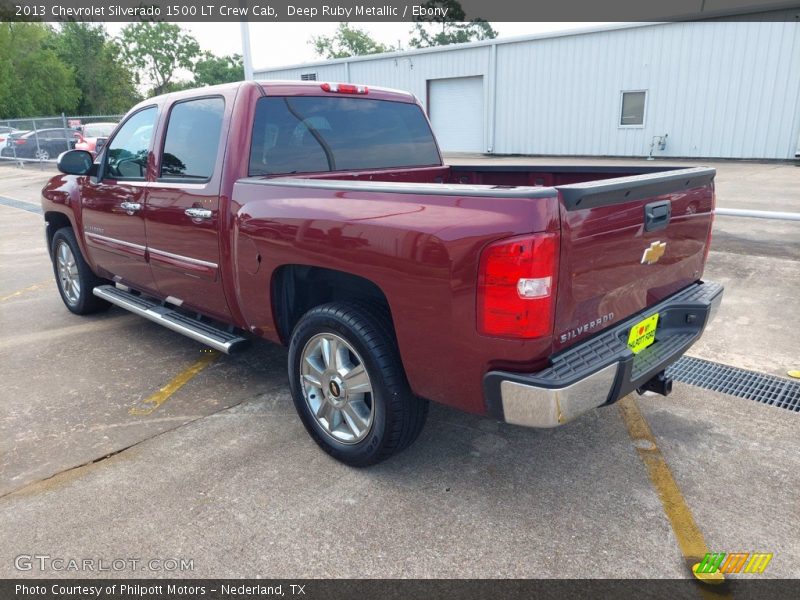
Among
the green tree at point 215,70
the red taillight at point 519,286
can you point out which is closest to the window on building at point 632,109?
the red taillight at point 519,286

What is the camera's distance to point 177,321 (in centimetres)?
408

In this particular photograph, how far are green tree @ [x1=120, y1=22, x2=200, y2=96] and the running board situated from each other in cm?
7160

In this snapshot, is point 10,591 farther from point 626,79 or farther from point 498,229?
point 626,79

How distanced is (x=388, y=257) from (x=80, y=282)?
13.3 ft

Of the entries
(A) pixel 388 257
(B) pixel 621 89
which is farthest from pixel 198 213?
(B) pixel 621 89

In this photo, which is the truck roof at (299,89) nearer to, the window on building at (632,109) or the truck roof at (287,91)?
the truck roof at (287,91)

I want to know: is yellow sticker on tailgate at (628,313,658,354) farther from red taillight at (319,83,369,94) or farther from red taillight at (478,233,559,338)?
red taillight at (319,83,369,94)

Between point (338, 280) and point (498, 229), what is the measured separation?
118cm

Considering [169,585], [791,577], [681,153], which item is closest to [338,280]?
[169,585]

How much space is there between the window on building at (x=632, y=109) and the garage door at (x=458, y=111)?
18.5ft

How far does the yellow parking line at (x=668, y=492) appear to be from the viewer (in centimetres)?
242

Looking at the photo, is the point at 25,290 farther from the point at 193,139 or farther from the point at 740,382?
the point at 740,382

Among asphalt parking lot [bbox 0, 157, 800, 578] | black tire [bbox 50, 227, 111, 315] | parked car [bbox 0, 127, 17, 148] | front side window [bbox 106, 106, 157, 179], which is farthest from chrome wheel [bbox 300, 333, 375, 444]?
parked car [bbox 0, 127, 17, 148]

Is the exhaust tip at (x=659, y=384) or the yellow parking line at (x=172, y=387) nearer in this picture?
the exhaust tip at (x=659, y=384)
